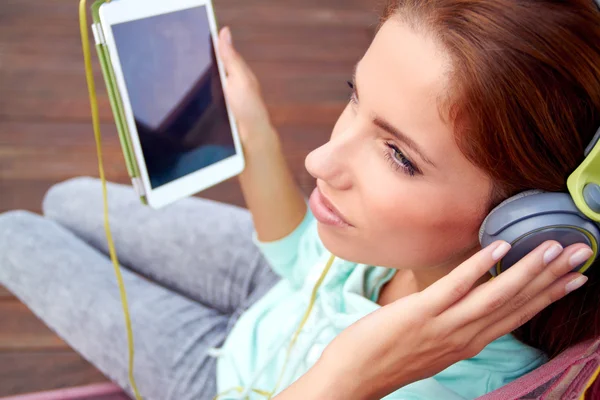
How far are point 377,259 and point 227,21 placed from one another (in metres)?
2.02

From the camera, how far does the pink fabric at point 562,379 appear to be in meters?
0.76

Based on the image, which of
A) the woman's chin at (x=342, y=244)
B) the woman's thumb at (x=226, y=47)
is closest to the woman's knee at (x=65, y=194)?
the woman's thumb at (x=226, y=47)

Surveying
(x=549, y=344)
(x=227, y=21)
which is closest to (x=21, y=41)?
(x=227, y=21)

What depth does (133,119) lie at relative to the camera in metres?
0.96

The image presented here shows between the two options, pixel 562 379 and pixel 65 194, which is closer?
pixel 562 379

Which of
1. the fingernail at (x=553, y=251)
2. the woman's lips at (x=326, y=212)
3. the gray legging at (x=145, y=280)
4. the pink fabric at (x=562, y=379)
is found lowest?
the gray legging at (x=145, y=280)

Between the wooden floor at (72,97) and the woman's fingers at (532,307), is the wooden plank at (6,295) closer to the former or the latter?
the wooden floor at (72,97)

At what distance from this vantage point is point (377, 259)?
0.84m

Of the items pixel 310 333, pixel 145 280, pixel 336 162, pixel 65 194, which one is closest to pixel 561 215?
pixel 336 162

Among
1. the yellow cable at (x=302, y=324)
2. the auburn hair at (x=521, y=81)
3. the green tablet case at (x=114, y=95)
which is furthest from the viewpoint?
the yellow cable at (x=302, y=324)

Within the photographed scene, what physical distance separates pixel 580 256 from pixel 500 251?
0.08m

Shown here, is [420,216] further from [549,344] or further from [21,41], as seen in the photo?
[21,41]

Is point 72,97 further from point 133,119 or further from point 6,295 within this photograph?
point 133,119

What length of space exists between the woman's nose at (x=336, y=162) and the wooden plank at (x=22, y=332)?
3.30 feet
